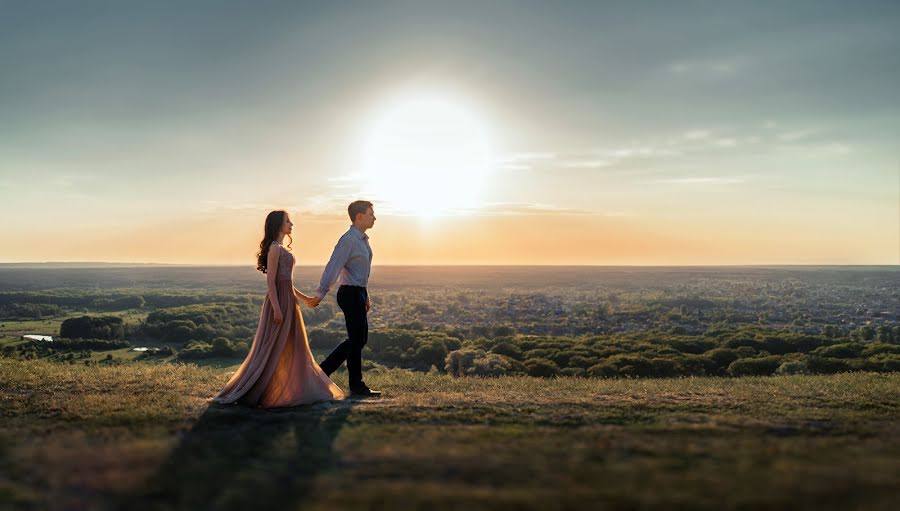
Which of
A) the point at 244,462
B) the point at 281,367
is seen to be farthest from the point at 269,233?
the point at 244,462

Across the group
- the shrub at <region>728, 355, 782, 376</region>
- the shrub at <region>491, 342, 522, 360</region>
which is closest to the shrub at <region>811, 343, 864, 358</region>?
the shrub at <region>728, 355, 782, 376</region>

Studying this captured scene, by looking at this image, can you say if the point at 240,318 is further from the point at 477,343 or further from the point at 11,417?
the point at 11,417

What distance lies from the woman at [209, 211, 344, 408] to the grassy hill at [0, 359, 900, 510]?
53 cm

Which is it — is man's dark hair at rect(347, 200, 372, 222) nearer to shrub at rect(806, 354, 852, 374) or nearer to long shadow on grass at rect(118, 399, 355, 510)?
long shadow on grass at rect(118, 399, 355, 510)

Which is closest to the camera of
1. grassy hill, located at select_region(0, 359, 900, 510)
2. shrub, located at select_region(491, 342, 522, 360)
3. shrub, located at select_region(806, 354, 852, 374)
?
grassy hill, located at select_region(0, 359, 900, 510)

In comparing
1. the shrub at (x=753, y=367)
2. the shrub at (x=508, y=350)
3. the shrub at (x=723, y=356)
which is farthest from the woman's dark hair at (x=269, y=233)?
the shrub at (x=723, y=356)

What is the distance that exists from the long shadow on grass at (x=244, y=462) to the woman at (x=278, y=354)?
0.81 meters

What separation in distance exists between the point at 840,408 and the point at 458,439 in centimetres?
612

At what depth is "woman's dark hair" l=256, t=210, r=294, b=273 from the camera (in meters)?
10.1

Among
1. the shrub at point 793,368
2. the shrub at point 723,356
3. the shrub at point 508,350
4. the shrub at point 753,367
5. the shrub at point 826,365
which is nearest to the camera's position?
the shrub at point 826,365

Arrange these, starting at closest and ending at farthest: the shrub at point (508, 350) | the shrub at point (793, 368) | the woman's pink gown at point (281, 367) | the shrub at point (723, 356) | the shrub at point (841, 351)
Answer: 1. the woman's pink gown at point (281, 367)
2. the shrub at point (793, 368)
3. the shrub at point (841, 351)
4. the shrub at point (723, 356)
5. the shrub at point (508, 350)

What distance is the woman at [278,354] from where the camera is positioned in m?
9.31

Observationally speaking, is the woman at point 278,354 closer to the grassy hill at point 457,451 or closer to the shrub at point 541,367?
the grassy hill at point 457,451

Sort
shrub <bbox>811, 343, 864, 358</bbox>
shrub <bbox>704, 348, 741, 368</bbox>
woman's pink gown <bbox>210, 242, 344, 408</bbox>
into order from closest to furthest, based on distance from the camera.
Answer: woman's pink gown <bbox>210, 242, 344, 408</bbox>
shrub <bbox>811, 343, 864, 358</bbox>
shrub <bbox>704, 348, 741, 368</bbox>
